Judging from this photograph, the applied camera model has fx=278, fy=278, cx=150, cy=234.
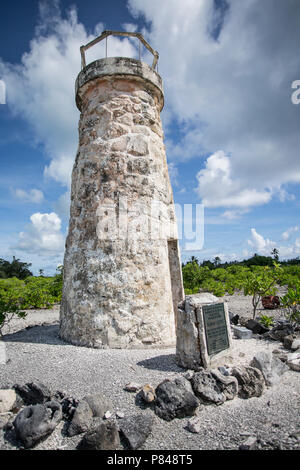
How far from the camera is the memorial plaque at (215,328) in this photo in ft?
12.0

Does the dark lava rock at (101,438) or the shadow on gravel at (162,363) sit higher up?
the shadow on gravel at (162,363)

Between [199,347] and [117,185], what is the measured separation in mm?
2921

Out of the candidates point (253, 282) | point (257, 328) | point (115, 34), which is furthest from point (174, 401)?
point (115, 34)

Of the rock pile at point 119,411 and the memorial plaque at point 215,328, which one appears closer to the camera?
the rock pile at point 119,411

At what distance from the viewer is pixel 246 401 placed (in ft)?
10.2

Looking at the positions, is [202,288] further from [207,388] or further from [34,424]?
[34,424]

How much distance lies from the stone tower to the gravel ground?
1.49 ft

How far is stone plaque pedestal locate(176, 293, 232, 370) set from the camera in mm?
3566

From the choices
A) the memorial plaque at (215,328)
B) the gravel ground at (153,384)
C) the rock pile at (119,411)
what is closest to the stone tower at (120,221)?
the gravel ground at (153,384)

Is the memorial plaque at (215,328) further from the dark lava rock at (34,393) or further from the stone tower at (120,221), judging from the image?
the dark lava rock at (34,393)

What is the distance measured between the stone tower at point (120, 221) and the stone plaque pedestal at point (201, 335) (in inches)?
37.3

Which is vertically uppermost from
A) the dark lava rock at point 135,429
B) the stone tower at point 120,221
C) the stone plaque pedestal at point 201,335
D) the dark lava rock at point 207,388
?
the stone tower at point 120,221
